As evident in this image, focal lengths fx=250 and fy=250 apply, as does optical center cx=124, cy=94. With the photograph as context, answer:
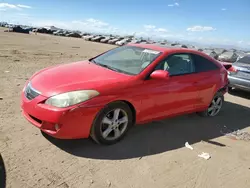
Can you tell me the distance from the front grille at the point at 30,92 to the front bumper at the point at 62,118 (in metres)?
0.08

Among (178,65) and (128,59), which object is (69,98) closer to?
(128,59)

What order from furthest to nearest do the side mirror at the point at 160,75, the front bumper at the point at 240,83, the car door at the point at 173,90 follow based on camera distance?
the front bumper at the point at 240,83 → the car door at the point at 173,90 → the side mirror at the point at 160,75

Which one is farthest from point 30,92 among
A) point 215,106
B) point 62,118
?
point 215,106

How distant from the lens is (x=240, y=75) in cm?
784

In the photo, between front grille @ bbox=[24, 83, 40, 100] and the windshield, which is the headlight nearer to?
front grille @ bbox=[24, 83, 40, 100]

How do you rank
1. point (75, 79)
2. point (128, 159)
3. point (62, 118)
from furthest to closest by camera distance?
point (75, 79), point (128, 159), point (62, 118)

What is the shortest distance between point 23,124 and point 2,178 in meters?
1.54

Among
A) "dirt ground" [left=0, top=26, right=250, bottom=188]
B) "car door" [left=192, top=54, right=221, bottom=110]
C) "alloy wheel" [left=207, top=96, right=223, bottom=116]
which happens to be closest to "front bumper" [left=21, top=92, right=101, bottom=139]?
"dirt ground" [left=0, top=26, right=250, bottom=188]

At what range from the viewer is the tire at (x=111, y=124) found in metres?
3.58

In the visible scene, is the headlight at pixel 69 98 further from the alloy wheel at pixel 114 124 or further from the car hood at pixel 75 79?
the alloy wheel at pixel 114 124

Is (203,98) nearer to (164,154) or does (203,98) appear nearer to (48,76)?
(164,154)

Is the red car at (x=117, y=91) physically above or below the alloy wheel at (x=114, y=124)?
above

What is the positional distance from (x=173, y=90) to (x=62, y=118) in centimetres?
210

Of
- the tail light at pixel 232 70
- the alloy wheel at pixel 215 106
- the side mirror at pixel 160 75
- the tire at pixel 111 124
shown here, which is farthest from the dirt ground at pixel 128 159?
the tail light at pixel 232 70
